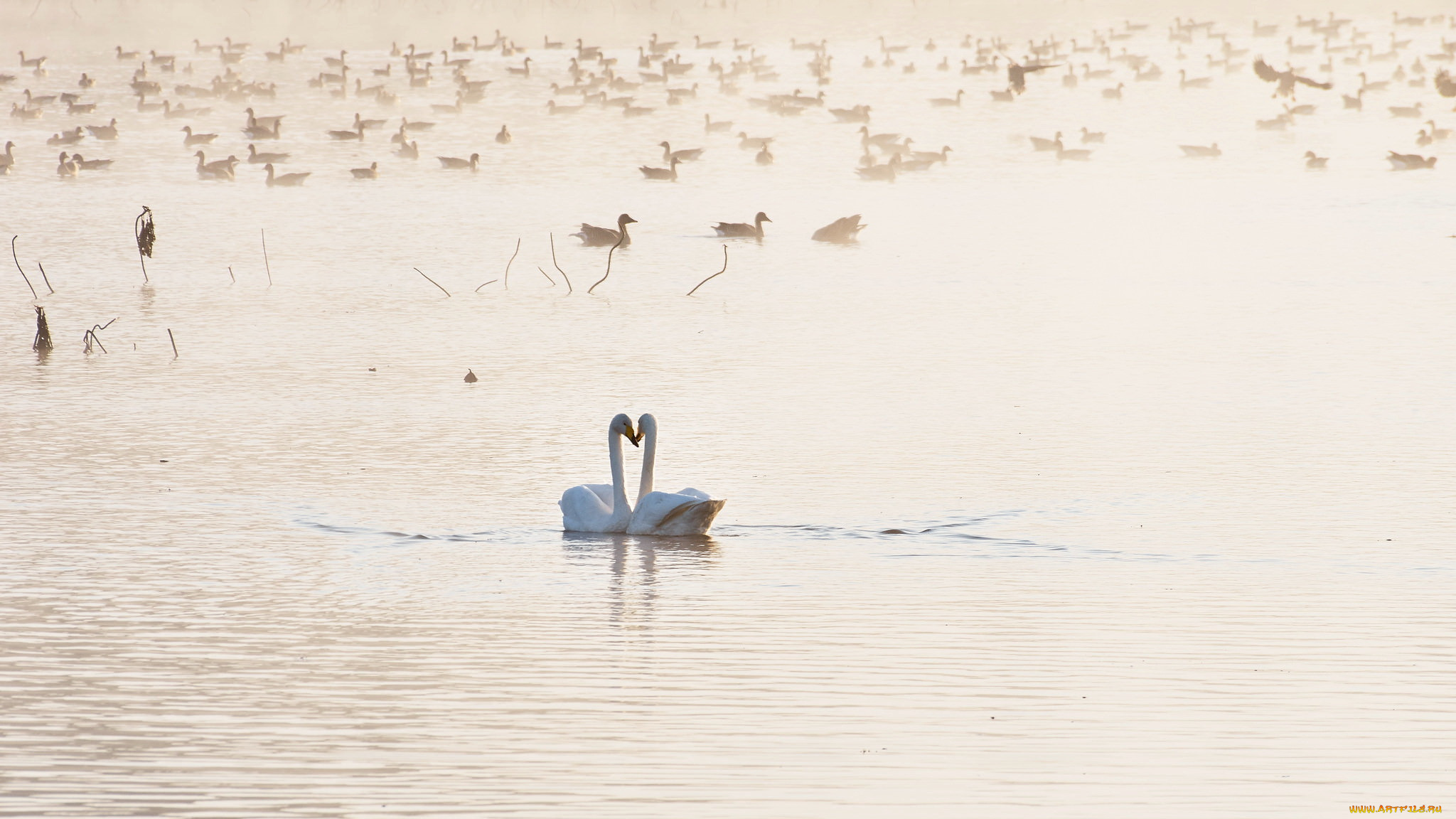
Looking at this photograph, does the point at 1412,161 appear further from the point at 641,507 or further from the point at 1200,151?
the point at 641,507

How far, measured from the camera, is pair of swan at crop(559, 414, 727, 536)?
11.7 metres

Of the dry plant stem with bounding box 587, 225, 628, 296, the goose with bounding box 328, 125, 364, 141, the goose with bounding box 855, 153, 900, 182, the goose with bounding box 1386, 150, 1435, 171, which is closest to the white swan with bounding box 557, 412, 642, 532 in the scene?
the dry plant stem with bounding box 587, 225, 628, 296

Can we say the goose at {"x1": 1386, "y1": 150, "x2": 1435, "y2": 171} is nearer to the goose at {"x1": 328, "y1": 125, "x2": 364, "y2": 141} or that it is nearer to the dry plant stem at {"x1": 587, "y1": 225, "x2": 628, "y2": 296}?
the dry plant stem at {"x1": 587, "y1": 225, "x2": 628, "y2": 296}

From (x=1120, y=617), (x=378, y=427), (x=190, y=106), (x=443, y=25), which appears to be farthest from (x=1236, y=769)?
(x=443, y=25)

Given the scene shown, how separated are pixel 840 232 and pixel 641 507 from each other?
18803mm

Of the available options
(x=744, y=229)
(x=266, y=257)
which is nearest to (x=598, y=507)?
(x=266, y=257)

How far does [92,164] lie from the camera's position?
138 ft

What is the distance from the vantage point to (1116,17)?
89688 millimetres

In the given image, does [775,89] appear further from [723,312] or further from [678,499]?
[678,499]

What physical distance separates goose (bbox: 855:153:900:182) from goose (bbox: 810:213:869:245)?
10793 millimetres

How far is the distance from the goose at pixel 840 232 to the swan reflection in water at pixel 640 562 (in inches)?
733

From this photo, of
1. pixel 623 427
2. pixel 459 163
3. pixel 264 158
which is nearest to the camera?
pixel 623 427

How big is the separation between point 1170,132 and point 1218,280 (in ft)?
90.7

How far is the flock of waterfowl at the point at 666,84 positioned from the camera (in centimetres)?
4634
